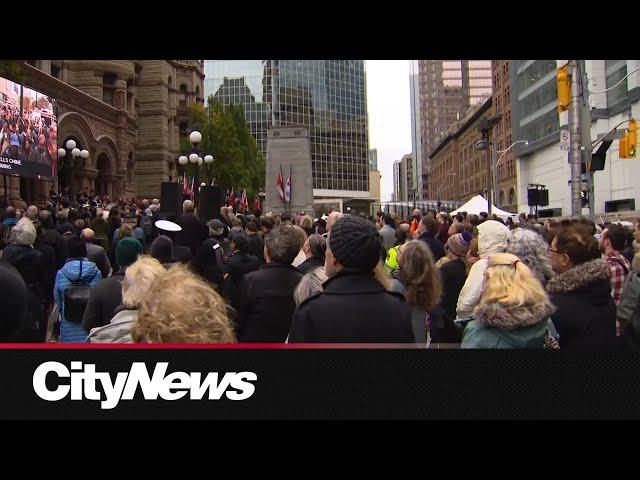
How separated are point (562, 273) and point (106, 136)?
136 feet

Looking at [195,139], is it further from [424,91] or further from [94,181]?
[424,91]

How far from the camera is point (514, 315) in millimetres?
3340

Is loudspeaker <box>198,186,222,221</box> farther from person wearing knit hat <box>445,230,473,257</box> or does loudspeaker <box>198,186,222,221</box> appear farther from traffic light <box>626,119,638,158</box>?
traffic light <box>626,119,638,158</box>

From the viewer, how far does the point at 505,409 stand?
3.37 meters

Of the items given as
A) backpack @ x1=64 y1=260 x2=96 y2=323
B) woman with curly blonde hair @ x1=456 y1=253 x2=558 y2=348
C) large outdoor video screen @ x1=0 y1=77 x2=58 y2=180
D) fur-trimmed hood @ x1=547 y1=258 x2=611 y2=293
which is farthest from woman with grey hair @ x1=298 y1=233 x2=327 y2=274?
large outdoor video screen @ x1=0 y1=77 x2=58 y2=180

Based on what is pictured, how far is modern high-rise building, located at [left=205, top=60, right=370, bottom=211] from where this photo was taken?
89.1m

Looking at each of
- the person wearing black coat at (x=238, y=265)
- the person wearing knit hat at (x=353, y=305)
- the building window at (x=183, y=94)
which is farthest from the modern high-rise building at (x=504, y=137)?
the person wearing knit hat at (x=353, y=305)

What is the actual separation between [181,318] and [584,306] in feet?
7.98

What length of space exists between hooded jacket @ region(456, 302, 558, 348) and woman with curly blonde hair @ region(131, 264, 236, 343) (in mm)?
1364

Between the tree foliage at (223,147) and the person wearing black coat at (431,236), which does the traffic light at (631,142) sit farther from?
the tree foliage at (223,147)

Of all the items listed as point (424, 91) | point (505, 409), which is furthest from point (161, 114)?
point (424, 91)

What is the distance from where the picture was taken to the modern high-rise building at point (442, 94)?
188m

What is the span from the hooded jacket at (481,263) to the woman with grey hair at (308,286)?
42.7 inches

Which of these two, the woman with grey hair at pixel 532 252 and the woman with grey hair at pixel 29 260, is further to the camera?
the woman with grey hair at pixel 29 260
